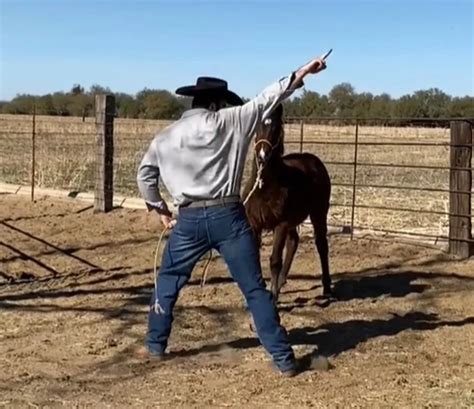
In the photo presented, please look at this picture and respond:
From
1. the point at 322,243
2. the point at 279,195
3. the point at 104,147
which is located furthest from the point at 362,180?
the point at 279,195

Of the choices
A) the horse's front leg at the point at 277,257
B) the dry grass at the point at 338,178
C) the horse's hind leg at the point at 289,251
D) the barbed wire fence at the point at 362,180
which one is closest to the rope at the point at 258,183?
the horse's front leg at the point at 277,257

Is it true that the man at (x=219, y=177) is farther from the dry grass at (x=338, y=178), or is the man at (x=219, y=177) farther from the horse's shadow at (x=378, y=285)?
the dry grass at (x=338, y=178)

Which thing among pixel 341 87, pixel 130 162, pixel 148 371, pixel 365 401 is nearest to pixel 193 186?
pixel 148 371

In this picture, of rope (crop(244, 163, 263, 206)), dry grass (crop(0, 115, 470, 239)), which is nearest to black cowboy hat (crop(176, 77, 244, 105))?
rope (crop(244, 163, 263, 206))

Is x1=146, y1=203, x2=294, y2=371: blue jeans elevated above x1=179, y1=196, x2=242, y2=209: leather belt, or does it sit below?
below

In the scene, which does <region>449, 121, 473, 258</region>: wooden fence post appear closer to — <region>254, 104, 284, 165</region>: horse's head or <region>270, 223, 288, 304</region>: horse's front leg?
<region>270, 223, 288, 304</region>: horse's front leg

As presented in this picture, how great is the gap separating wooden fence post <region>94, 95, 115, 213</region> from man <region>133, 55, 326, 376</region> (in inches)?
300

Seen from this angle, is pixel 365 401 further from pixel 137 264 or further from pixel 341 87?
pixel 341 87

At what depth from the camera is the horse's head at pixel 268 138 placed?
289 inches

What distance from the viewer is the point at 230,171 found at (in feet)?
18.8

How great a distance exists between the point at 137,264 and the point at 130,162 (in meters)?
12.7

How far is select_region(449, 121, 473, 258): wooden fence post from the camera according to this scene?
10.3m

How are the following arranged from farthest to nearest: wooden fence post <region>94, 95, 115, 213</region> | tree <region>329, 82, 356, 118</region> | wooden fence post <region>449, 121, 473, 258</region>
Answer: tree <region>329, 82, 356, 118</region>
wooden fence post <region>94, 95, 115, 213</region>
wooden fence post <region>449, 121, 473, 258</region>

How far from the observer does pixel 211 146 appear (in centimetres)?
566
